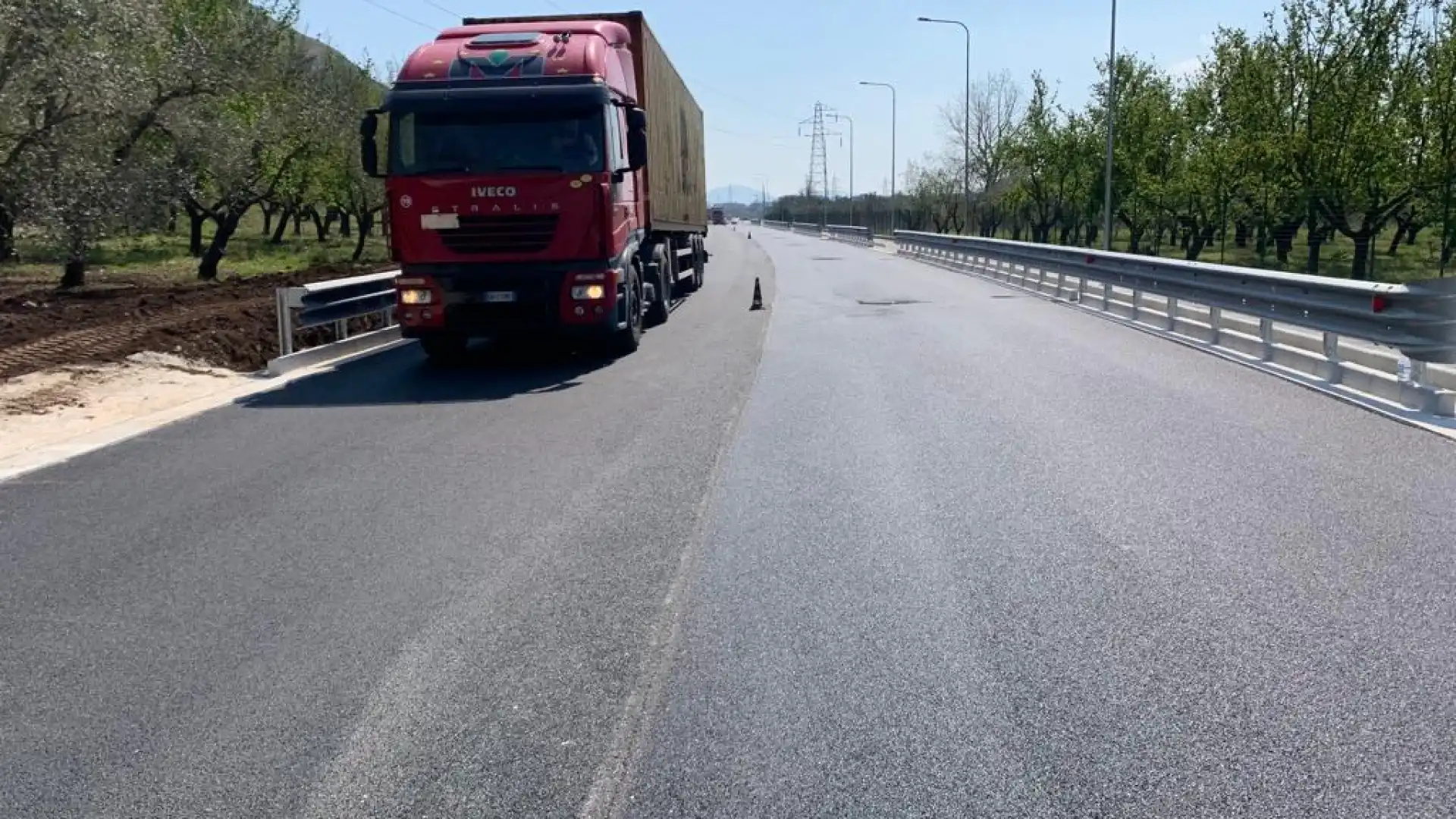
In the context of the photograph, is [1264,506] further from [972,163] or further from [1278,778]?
[972,163]

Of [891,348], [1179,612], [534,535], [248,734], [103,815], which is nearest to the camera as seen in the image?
[103,815]

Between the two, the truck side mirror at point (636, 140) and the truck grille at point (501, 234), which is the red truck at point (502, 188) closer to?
the truck grille at point (501, 234)

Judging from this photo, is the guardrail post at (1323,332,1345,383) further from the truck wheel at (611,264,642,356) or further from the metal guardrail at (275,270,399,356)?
the metal guardrail at (275,270,399,356)

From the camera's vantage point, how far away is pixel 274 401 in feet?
40.4

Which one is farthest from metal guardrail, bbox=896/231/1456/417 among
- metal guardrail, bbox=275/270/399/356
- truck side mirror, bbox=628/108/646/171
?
metal guardrail, bbox=275/270/399/356

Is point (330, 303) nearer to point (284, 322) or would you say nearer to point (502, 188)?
point (284, 322)

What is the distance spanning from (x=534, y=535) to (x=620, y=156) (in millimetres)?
8458

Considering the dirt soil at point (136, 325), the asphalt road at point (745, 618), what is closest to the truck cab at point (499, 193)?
the dirt soil at point (136, 325)

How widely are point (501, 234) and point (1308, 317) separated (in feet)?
27.2

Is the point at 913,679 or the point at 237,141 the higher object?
the point at 237,141

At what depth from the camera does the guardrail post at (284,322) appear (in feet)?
46.8

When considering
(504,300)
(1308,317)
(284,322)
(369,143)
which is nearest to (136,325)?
(284,322)

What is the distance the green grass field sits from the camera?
3041 centimetres

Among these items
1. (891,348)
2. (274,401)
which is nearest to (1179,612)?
→ (274,401)
